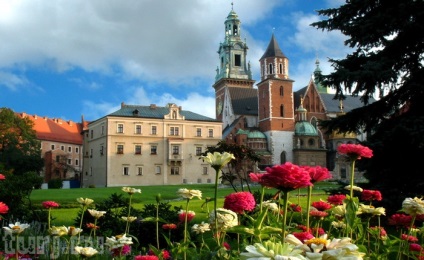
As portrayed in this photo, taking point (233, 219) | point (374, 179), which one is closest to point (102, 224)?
point (233, 219)

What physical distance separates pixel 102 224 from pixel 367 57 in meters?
8.06

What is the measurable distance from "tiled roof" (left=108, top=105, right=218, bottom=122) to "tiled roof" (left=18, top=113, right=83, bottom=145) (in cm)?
2128

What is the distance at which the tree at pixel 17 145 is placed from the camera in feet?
167

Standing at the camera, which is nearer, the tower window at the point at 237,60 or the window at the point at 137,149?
the window at the point at 137,149

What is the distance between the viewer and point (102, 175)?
55938 mm

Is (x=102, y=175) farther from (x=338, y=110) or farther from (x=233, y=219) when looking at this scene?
(x=233, y=219)

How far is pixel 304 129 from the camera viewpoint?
6544cm

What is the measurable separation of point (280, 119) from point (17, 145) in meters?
33.6

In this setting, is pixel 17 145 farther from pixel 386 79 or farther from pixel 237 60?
pixel 386 79

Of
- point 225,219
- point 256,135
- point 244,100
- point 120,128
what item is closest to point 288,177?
point 225,219

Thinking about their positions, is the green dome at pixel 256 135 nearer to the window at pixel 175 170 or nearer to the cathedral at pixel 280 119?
the cathedral at pixel 280 119

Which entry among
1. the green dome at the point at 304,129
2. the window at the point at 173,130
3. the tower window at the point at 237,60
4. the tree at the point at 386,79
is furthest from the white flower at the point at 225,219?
the tower window at the point at 237,60

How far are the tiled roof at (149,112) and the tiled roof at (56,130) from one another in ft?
69.8

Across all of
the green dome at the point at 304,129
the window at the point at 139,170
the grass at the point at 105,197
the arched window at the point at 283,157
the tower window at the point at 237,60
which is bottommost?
the grass at the point at 105,197
